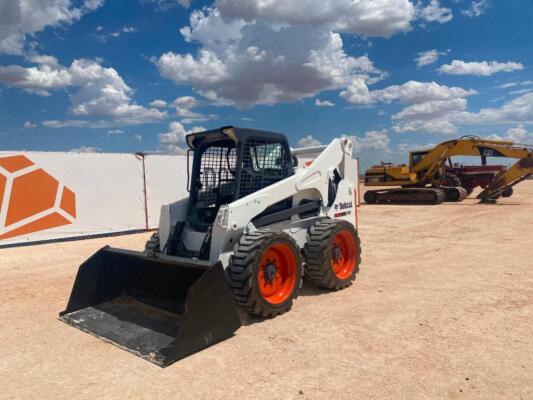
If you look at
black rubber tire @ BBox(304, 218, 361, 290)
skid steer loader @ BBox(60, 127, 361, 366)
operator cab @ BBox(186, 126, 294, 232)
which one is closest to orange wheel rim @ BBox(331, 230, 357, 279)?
skid steer loader @ BBox(60, 127, 361, 366)

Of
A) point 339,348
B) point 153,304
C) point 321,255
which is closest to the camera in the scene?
point 339,348

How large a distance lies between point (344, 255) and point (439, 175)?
15576 mm

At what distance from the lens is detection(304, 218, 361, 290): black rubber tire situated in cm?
557

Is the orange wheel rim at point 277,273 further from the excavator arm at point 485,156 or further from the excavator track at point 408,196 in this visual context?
the excavator arm at point 485,156

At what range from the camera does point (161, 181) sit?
1298 centimetres

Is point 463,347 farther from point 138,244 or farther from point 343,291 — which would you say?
point 138,244

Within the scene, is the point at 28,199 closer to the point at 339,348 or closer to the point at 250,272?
the point at 250,272

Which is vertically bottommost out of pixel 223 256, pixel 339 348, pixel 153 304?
pixel 339 348

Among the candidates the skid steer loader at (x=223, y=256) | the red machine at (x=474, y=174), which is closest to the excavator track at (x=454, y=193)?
the red machine at (x=474, y=174)

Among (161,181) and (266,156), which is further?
(161,181)

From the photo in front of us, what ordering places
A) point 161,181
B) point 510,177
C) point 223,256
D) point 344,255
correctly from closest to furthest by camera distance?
point 223,256, point 344,255, point 161,181, point 510,177

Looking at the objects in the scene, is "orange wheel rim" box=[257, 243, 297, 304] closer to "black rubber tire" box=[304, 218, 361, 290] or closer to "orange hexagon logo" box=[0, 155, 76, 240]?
"black rubber tire" box=[304, 218, 361, 290]

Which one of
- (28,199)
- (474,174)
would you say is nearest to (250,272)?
(28,199)

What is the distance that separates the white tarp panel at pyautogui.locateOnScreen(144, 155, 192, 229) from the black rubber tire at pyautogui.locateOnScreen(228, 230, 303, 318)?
8.33m
